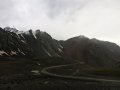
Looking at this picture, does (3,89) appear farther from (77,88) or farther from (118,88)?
(118,88)

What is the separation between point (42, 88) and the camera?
4103 centimetres

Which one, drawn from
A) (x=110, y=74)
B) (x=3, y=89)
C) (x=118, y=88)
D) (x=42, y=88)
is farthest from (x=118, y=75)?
(x=3, y=89)

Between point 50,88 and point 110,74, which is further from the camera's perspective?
point 110,74

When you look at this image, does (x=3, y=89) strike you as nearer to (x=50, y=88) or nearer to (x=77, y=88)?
(x=50, y=88)

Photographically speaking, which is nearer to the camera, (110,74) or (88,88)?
(88,88)

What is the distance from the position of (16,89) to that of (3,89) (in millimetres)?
1999

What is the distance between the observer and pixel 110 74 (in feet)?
225

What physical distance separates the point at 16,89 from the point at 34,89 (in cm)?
270

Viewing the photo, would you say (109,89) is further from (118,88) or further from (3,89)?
(3,89)

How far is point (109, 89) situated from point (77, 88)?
510 centimetres

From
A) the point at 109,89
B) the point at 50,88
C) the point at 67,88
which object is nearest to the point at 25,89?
the point at 50,88

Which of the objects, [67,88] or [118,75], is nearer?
[67,88]

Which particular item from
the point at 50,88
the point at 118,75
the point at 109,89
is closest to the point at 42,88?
the point at 50,88

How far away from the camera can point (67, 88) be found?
4091cm
